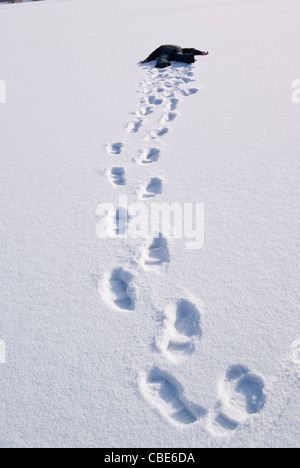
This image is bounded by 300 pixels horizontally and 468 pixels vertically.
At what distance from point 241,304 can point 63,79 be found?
3110 millimetres

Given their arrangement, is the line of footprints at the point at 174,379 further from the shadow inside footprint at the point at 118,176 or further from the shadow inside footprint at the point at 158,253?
the shadow inside footprint at the point at 118,176

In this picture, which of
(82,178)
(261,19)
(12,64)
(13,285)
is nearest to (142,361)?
(13,285)

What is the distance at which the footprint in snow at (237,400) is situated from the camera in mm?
911

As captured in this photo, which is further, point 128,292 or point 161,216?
point 161,216

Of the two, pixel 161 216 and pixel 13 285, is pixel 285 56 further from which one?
pixel 13 285

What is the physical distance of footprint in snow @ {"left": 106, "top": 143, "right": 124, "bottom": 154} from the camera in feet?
7.01

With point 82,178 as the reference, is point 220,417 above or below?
below

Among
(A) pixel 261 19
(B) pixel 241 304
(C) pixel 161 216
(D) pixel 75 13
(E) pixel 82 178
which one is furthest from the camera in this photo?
(D) pixel 75 13

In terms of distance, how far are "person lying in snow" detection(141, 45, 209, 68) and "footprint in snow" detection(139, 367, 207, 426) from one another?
3129mm

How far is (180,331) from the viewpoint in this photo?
1131mm

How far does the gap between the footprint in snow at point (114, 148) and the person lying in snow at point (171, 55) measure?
166 centimetres

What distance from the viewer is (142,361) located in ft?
3.46

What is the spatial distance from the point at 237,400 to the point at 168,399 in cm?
18

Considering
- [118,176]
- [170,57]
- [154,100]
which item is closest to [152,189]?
[118,176]
